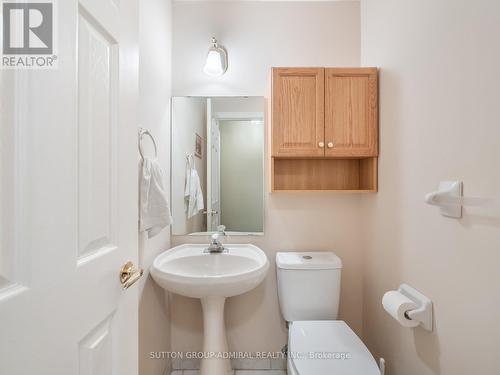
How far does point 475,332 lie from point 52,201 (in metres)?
1.29

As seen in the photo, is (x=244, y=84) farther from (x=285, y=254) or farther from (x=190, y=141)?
(x=285, y=254)

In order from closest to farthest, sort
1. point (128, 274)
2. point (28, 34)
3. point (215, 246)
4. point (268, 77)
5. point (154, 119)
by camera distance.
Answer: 1. point (28, 34)
2. point (128, 274)
3. point (154, 119)
4. point (215, 246)
5. point (268, 77)

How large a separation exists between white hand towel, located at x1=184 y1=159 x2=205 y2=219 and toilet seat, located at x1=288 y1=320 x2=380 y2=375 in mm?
939

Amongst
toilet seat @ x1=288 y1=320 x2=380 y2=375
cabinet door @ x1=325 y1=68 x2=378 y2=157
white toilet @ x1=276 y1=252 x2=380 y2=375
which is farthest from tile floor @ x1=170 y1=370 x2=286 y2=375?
cabinet door @ x1=325 y1=68 x2=378 y2=157

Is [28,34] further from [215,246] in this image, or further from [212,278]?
[215,246]

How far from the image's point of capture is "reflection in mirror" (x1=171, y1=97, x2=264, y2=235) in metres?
1.79

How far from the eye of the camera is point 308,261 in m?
1.58

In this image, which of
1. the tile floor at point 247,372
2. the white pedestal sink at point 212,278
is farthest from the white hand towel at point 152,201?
the tile floor at point 247,372

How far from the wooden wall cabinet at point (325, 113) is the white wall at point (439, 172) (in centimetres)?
9

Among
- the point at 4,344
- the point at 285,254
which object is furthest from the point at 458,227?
the point at 4,344

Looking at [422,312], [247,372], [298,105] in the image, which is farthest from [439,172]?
[247,372]

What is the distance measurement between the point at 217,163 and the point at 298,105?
2.18 feet

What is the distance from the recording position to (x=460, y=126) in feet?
3.09

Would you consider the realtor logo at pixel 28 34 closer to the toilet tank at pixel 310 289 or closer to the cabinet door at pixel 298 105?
the cabinet door at pixel 298 105
